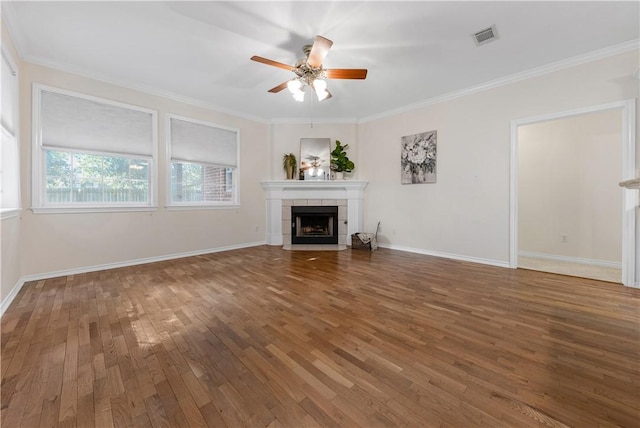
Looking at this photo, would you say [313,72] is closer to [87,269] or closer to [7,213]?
[7,213]

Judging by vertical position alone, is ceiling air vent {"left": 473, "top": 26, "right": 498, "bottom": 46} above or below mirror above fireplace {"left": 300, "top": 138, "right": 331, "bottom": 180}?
above

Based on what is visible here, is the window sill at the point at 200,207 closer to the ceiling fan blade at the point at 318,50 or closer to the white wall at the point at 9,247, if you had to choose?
the white wall at the point at 9,247

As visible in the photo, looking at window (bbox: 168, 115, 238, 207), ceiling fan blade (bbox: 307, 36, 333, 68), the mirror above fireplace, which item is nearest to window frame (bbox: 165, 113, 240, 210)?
window (bbox: 168, 115, 238, 207)

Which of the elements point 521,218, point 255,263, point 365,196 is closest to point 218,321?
point 255,263

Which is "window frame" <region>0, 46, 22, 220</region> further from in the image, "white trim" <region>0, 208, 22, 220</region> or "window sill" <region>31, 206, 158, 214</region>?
"window sill" <region>31, 206, 158, 214</region>

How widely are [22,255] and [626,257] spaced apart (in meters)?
7.41

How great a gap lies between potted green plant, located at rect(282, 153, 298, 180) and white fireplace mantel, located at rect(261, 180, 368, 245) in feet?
0.98

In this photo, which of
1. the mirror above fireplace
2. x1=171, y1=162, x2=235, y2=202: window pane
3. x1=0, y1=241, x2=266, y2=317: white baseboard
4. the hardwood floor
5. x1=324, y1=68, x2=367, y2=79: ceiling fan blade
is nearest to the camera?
the hardwood floor

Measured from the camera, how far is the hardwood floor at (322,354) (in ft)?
3.92

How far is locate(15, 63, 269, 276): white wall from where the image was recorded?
316cm

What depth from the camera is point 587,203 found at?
4.01m

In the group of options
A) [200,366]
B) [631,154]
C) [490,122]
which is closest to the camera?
[200,366]

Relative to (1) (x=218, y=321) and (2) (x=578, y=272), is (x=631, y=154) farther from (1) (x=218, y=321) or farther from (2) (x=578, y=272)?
(1) (x=218, y=321)

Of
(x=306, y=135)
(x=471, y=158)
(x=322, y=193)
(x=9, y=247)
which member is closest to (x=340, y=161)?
(x=322, y=193)
